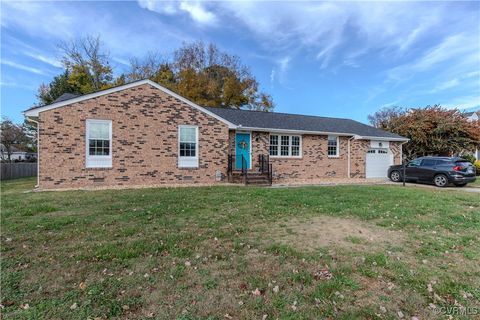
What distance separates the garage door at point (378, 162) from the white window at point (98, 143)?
15.5 m

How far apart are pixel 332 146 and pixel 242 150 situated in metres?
6.27

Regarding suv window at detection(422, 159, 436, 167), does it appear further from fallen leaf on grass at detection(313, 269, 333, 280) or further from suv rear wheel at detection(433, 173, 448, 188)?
fallen leaf on grass at detection(313, 269, 333, 280)

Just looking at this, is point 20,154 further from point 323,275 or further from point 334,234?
point 323,275

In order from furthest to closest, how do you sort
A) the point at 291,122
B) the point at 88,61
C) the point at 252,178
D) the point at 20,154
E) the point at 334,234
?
the point at 20,154 < the point at 88,61 < the point at 291,122 < the point at 252,178 < the point at 334,234

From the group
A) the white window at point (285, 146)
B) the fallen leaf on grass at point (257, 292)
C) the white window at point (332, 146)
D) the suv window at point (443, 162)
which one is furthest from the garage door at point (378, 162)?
the fallen leaf on grass at point (257, 292)

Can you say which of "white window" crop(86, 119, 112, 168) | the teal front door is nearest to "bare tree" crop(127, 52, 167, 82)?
the teal front door

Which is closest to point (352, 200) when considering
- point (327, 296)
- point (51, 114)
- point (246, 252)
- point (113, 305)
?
point (246, 252)

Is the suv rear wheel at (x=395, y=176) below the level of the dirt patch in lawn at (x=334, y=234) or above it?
above

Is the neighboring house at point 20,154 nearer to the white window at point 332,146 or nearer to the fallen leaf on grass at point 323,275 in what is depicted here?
the white window at point 332,146

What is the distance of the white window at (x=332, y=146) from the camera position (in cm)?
1733

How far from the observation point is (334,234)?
493 centimetres

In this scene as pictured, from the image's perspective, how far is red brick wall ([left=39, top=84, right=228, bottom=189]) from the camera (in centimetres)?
1125

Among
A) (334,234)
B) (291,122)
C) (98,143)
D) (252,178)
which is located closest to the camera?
(334,234)

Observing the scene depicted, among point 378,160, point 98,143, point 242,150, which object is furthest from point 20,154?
point 378,160
